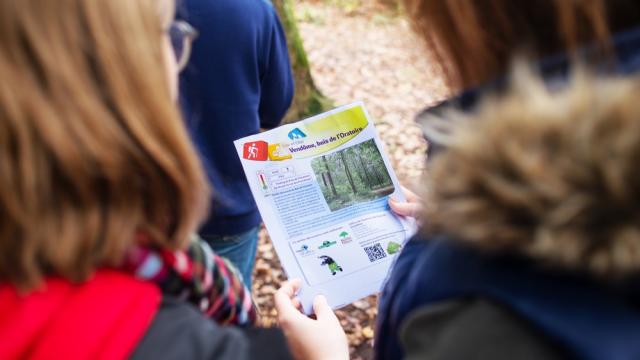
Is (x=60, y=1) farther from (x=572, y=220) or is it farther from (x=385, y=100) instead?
(x=385, y=100)

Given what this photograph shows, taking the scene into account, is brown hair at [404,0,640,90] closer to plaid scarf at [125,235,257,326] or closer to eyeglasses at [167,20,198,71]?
eyeglasses at [167,20,198,71]

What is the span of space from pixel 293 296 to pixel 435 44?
74 centimetres

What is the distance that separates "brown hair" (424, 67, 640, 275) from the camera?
583mm

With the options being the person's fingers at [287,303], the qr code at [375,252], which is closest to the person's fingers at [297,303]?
the person's fingers at [287,303]

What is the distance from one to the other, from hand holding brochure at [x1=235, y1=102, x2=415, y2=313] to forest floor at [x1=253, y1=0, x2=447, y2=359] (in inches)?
42.7

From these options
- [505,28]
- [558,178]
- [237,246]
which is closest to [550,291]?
[558,178]

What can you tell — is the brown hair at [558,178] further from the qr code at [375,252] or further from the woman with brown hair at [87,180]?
the qr code at [375,252]

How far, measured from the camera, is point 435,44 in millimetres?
969

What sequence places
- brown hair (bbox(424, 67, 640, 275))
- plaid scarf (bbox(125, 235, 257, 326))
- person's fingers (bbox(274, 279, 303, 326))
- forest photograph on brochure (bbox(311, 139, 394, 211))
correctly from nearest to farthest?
brown hair (bbox(424, 67, 640, 275))
plaid scarf (bbox(125, 235, 257, 326))
person's fingers (bbox(274, 279, 303, 326))
forest photograph on brochure (bbox(311, 139, 394, 211))

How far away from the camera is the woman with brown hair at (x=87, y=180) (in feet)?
2.33

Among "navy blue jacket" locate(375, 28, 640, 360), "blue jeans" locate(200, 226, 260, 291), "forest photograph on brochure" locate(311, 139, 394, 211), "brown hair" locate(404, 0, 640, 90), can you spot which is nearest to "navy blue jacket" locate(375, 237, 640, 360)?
"navy blue jacket" locate(375, 28, 640, 360)

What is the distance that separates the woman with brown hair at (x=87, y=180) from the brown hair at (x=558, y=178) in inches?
17.5

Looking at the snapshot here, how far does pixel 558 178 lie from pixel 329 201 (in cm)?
97

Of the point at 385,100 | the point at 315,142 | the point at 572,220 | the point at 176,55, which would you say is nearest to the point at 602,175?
the point at 572,220
